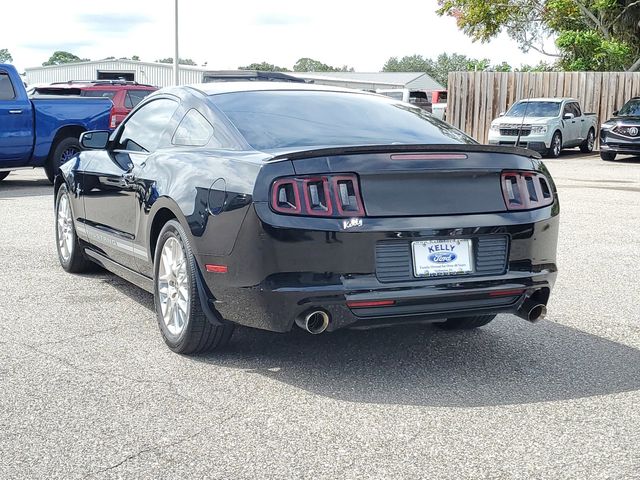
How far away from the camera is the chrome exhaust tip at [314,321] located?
4.82 metres

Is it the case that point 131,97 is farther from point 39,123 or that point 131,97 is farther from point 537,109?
point 537,109

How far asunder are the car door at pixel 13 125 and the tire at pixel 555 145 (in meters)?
15.7

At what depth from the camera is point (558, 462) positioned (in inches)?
154

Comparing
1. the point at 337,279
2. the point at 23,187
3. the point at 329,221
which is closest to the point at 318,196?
the point at 329,221

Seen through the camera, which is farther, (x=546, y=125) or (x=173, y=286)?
(x=546, y=125)

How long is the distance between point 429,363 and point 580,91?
27909mm

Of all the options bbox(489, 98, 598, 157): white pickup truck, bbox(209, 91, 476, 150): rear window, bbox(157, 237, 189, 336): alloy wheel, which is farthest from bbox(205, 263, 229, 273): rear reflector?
bbox(489, 98, 598, 157): white pickup truck

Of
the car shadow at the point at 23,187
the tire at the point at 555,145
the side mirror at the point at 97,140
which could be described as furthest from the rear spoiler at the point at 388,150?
the tire at the point at 555,145

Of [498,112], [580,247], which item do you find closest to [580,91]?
[498,112]

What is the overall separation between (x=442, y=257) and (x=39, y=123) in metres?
12.3

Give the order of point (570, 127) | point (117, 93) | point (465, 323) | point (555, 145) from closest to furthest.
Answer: point (465, 323), point (117, 93), point (555, 145), point (570, 127)

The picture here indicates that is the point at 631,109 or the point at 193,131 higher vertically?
the point at 193,131

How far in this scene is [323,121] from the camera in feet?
18.9

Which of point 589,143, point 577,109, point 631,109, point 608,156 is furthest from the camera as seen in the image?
point 589,143
